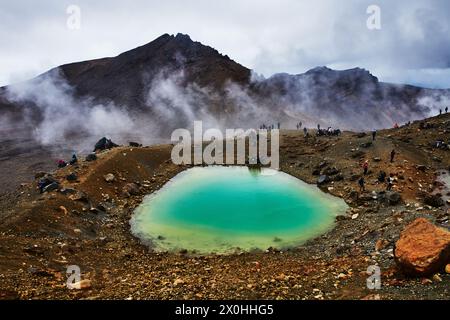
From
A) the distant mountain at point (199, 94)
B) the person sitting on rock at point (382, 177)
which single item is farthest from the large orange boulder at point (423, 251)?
the distant mountain at point (199, 94)

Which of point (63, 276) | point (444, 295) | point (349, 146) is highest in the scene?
point (349, 146)

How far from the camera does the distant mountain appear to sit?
72.9m

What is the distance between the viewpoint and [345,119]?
81.1 metres

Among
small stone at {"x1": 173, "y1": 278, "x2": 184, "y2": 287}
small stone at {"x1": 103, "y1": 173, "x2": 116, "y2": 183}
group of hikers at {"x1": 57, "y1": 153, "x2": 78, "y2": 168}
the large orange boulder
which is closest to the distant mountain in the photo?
group of hikers at {"x1": 57, "y1": 153, "x2": 78, "y2": 168}

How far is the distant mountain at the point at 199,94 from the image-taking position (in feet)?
239

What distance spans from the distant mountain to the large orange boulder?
55.4 metres

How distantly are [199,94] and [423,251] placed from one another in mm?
70965

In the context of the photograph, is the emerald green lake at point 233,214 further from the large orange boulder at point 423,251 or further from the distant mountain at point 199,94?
the distant mountain at point 199,94

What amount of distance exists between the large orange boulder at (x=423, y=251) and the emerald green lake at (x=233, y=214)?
6.88 metres

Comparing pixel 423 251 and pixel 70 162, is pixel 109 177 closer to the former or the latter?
pixel 70 162
